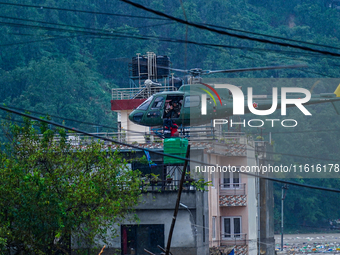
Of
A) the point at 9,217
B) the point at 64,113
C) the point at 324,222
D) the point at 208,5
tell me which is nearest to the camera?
the point at 9,217

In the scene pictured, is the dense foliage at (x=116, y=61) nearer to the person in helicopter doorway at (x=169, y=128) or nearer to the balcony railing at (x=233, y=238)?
the balcony railing at (x=233, y=238)

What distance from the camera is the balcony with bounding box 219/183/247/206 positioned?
93.0ft

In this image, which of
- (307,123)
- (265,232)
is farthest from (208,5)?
(265,232)

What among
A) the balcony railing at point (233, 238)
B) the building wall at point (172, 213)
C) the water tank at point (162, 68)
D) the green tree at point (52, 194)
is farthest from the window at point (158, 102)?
the water tank at point (162, 68)

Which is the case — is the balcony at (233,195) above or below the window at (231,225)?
above

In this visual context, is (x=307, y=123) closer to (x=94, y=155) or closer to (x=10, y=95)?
(x=10, y=95)

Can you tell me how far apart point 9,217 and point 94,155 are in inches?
149

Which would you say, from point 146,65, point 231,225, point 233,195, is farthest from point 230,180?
point 146,65

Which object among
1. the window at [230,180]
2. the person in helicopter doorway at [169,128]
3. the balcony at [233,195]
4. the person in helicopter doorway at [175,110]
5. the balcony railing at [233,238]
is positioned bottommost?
the balcony railing at [233,238]

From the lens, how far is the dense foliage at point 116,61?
70000mm

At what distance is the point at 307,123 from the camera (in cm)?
8481

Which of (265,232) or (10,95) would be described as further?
(10,95)

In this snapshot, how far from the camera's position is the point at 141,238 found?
22312 millimetres

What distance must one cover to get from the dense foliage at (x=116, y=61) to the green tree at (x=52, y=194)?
44366 mm
